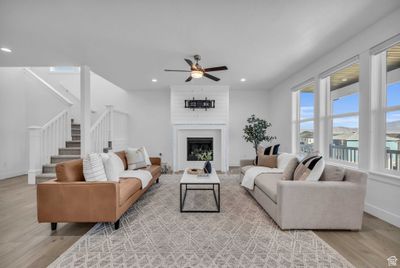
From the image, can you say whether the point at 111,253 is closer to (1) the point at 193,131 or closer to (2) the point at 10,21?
(2) the point at 10,21

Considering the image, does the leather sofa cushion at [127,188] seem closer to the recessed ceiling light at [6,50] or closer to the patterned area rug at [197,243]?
the patterned area rug at [197,243]

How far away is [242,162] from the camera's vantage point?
460cm

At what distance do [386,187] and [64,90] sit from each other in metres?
8.43

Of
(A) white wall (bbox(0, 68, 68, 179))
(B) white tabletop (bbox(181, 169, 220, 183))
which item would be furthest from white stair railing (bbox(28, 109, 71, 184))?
(B) white tabletop (bbox(181, 169, 220, 183))

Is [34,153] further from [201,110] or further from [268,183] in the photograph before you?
[268,183]

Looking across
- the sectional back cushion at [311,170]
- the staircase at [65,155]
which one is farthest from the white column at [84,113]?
the sectional back cushion at [311,170]

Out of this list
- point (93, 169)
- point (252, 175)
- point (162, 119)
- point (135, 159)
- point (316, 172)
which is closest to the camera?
point (316, 172)

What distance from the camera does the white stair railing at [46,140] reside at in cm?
445

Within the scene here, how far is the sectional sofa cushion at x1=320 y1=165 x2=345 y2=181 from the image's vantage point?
247 centimetres

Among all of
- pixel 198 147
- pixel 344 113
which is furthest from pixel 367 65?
pixel 198 147

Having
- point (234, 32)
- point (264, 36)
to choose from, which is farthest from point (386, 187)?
point (234, 32)

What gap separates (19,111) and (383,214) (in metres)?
8.48

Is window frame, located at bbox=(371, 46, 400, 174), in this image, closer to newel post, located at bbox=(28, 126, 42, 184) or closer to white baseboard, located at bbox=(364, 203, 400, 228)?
white baseboard, located at bbox=(364, 203, 400, 228)

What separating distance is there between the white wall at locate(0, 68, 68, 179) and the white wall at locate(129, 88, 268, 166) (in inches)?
85.9
